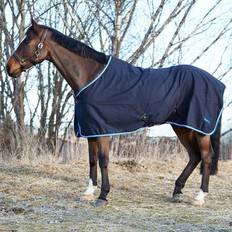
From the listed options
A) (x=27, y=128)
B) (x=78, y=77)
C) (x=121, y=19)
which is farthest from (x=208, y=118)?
(x=27, y=128)

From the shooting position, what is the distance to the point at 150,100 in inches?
213

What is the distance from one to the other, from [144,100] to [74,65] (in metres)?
0.83

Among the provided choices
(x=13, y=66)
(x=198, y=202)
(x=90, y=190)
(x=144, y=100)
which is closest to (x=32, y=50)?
(x=13, y=66)

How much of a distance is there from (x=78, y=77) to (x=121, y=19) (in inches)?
238

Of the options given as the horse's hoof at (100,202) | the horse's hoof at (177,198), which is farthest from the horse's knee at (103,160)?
the horse's hoof at (177,198)

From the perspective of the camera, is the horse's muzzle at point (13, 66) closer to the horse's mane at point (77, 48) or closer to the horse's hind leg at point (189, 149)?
the horse's mane at point (77, 48)

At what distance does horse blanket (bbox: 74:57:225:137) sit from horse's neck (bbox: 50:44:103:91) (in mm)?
142

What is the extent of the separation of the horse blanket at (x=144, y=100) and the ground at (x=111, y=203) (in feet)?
2.58

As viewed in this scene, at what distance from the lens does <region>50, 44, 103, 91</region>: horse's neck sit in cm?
532

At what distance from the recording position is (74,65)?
5.35 m

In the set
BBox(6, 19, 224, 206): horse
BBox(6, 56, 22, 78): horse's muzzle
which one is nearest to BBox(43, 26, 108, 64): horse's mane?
BBox(6, 19, 224, 206): horse

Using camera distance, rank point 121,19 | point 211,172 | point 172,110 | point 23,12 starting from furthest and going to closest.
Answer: point 23,12 → point 121,19 → point 211,172 → point 172,110

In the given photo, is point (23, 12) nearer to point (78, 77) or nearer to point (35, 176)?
point (35, 176)

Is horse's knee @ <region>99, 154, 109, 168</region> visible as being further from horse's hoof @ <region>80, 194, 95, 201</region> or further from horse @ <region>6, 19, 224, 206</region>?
horse's hoof @ <region>80, 194, 95, 201</region>
